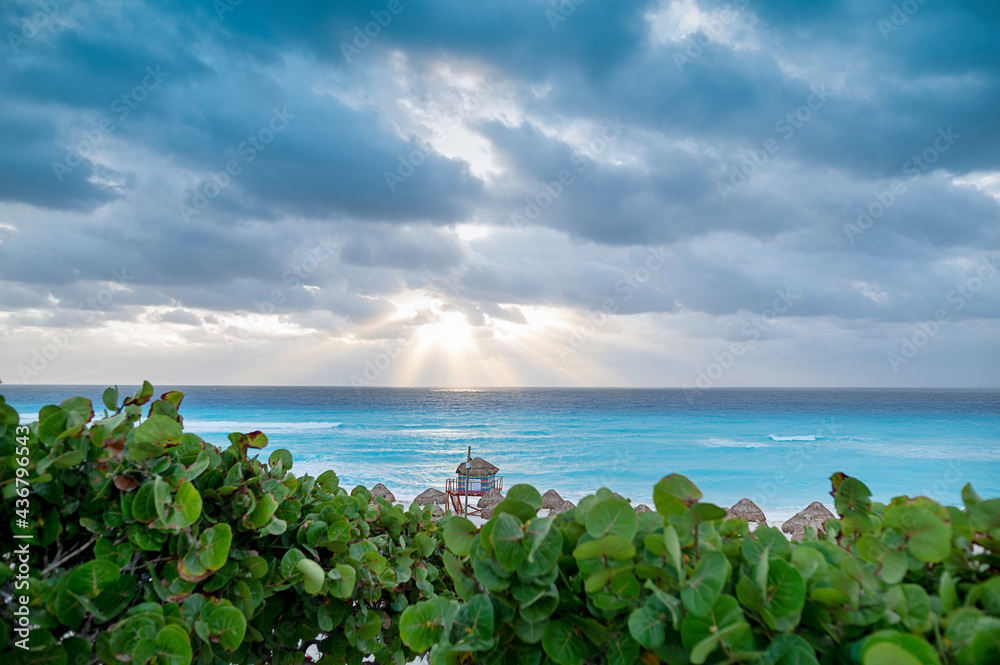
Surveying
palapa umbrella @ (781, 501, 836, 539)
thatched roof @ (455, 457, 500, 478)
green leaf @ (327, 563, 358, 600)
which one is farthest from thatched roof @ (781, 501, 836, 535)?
green leaf @ (327, 563, 358, 600)

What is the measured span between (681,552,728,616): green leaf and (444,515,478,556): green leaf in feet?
1.46

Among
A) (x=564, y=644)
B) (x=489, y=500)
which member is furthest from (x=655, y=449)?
(x=564, y=644)

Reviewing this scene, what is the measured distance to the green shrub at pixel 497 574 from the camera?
84 centimetres

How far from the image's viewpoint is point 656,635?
873 millimetres

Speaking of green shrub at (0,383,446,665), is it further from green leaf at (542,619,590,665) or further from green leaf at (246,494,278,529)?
green leaf at (542,619,590,665)

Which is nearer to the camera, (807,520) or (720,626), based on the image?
(720,626)

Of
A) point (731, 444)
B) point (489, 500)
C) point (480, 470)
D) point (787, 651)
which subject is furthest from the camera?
point (731, 444)

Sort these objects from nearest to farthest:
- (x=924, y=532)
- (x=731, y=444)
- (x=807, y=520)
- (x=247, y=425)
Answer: (x=924, y=532)
(x=807, y=520)
(x=731, y=444)
(x=247, y=425)

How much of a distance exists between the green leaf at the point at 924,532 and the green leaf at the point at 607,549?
530 mm

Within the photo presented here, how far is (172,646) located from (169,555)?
0.37 meters

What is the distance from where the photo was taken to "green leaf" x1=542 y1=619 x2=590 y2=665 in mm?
964

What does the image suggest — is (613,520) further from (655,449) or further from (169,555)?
(655,449)

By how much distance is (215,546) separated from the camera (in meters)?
1.27

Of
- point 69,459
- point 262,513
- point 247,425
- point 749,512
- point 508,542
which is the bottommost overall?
point 247,425
